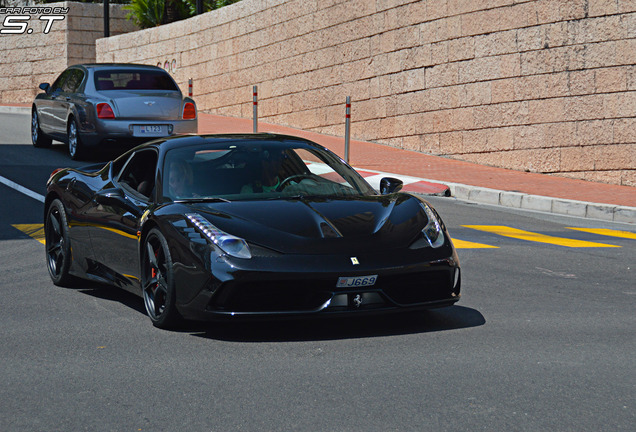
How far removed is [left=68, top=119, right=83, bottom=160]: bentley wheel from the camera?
1595 cm

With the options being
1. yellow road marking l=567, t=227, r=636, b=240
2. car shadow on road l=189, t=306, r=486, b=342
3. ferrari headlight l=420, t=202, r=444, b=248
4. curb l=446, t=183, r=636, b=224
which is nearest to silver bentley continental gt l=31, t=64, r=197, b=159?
curb l=446, t=183, r=636, b=224

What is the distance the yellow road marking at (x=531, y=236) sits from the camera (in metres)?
10.0

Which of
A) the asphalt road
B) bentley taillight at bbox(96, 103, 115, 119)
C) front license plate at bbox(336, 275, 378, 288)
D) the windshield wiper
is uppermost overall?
bentley taillight at bbox(96, 103, 115, 119)

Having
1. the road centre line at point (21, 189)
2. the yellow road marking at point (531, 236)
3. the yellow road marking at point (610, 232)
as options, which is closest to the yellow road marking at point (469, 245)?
the yellow road marking at point (531, 236)

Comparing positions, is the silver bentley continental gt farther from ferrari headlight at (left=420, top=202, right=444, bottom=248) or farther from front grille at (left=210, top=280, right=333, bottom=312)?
front grille at (left=210, top=280, right=333, bottom=312)

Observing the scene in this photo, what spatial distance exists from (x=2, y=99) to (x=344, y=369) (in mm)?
34603

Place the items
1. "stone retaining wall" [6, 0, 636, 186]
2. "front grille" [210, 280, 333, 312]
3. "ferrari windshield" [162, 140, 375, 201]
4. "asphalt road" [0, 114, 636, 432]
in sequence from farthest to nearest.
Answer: "stone retaining wall" [6, 0, 636, 186] → "ferrari windshield" [162, 140, 375, 201] → "front grille" [210, 280, 333, 312] → "asphalt road" [0, 114, 636, 432]

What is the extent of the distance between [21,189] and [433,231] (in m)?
8.21

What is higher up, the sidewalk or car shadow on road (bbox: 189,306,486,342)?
the sidewalk

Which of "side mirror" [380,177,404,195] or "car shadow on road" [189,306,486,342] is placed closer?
"car shadow on road" [189,306,486,342]

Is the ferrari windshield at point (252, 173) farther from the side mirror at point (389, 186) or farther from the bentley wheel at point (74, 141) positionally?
the bentley wheel at point (74, 141)

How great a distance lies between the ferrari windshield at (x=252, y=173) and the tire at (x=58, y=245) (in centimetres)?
133

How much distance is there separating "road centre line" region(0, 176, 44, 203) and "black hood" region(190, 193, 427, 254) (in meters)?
6.65

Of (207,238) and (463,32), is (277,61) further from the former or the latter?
(207,238)
